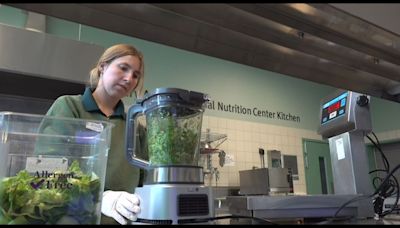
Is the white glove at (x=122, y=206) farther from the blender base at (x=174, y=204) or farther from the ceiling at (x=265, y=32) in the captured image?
the ceiling at (x=265, y=32)

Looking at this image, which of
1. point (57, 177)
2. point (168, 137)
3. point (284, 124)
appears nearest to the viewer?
point (57, 177)

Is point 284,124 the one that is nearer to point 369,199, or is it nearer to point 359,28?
point 369,199

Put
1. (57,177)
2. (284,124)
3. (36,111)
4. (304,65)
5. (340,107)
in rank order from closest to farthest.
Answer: (57,177) → (304,65) → (340,107) → (36,111) → (284,124)

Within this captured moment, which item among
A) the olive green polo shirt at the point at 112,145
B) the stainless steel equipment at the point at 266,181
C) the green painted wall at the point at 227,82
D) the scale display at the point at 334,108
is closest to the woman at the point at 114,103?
the olive green polo shirt at the point at 112,145

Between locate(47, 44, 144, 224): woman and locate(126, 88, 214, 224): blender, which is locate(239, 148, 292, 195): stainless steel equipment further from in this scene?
locate(126, 88, 214, 224): blender

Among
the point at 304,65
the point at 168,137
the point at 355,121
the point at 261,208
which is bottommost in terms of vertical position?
the point at 261,208

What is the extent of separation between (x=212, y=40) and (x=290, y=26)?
0.18 m

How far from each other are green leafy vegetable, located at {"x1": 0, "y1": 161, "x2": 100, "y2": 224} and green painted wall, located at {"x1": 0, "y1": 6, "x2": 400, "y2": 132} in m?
2.23

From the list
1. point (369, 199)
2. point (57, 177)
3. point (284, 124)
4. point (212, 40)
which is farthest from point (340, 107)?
point (284, 124)

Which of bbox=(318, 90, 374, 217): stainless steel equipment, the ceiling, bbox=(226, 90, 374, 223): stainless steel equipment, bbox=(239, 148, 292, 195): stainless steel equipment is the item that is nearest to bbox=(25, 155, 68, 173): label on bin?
the ceiling

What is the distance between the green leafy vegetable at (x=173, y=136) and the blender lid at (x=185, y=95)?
0.03 m

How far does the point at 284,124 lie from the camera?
159 inches

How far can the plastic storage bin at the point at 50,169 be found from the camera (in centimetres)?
54

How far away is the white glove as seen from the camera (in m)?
0.64
